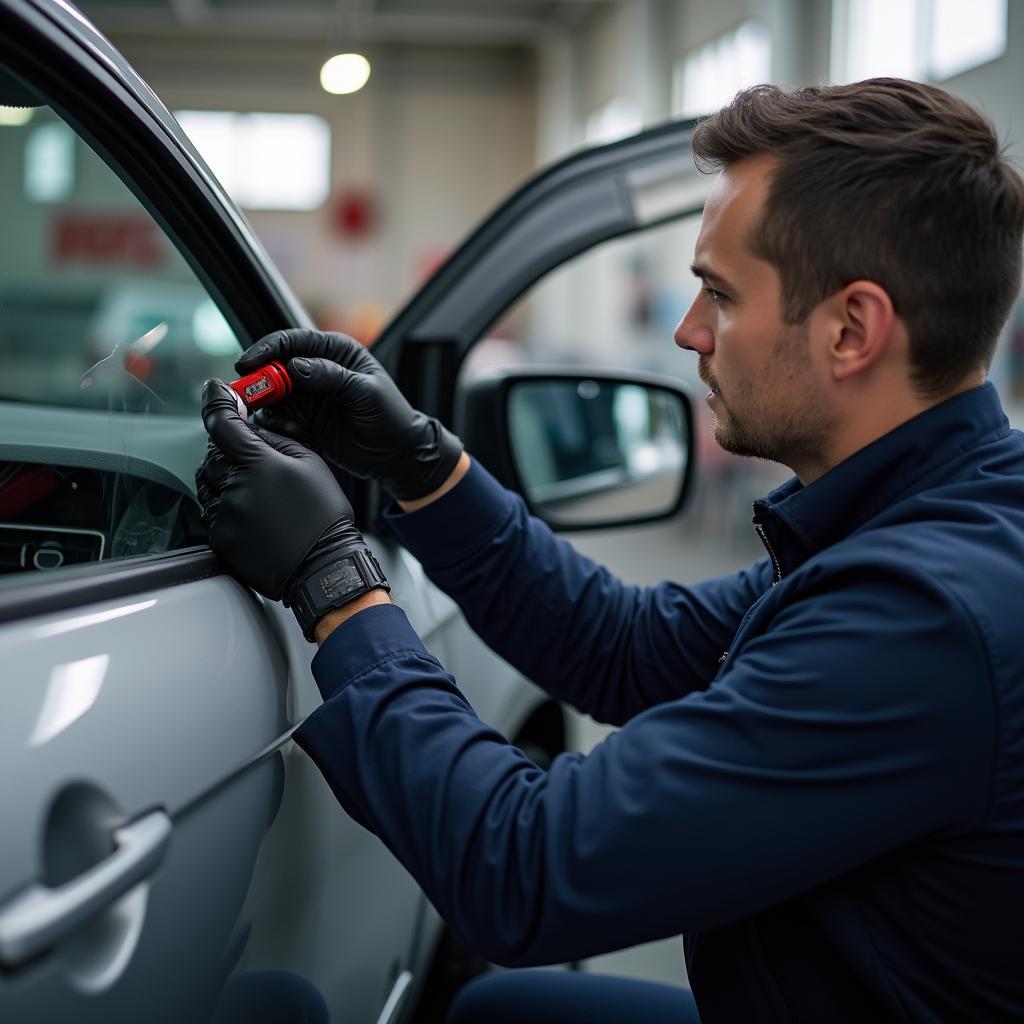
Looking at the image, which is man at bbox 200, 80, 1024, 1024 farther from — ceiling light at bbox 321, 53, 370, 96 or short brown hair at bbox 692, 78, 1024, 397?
ceiling light at bbox 321, 53, 370, 96

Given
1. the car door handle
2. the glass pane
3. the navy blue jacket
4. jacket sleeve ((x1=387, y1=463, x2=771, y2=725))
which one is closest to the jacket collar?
the navy blue jacket

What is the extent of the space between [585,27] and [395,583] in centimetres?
1569

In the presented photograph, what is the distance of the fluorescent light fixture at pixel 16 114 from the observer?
A: 1.19 metres

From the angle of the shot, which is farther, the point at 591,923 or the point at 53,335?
the point at 53,335

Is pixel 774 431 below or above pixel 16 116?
below

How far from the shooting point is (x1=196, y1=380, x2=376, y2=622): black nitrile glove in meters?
1.09

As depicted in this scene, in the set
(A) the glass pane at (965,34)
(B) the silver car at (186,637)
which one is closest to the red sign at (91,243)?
(A) the glass pane at (965,34)

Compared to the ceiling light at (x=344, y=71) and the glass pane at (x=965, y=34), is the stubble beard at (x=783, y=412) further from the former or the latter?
the glass pane at (x=965, y=34)

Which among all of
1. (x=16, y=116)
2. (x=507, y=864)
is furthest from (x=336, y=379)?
(x=507, y=864)

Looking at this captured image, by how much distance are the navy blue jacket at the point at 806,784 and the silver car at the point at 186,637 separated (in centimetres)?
13

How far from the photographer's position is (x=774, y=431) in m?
1.23

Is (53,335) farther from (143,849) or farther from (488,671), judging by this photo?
(143,849)

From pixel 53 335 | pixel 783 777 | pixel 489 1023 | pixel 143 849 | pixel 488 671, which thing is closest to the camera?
pixel 143 849

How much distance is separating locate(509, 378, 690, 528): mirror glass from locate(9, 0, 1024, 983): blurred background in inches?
364
